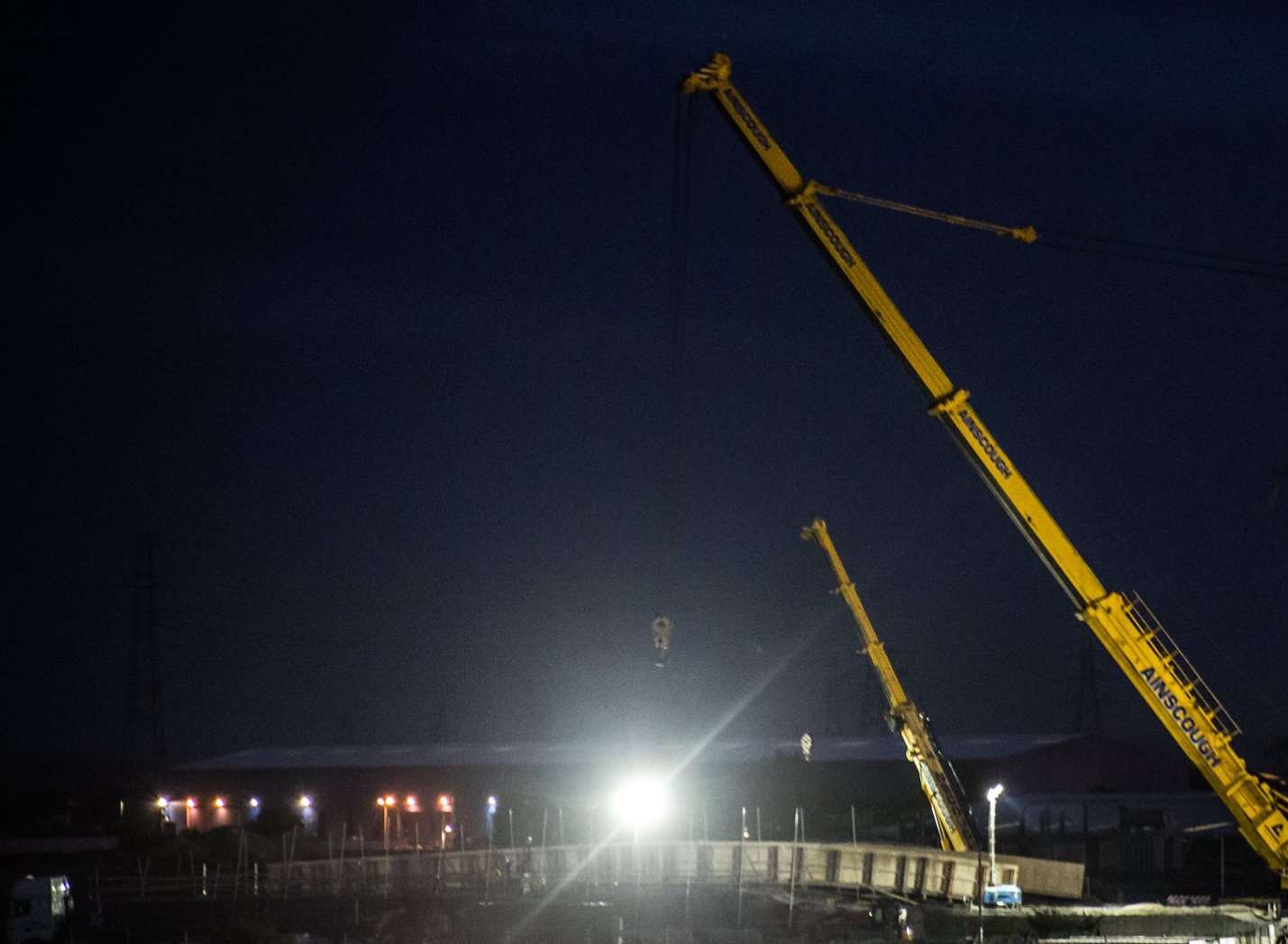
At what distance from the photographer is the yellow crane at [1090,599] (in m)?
30.4

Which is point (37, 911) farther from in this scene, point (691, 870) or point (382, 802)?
point (382, 802)

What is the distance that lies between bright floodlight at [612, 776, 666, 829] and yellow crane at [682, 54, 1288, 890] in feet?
67.3

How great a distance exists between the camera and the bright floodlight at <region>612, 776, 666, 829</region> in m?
53.2

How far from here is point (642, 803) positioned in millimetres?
53844

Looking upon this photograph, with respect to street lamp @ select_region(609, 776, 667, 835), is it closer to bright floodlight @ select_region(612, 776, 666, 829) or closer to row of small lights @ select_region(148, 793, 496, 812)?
bright floodlight @ select_region(612, 776, 666, 829)

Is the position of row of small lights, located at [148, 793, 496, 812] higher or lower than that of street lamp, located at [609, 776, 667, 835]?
lower

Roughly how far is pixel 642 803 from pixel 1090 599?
25.6m

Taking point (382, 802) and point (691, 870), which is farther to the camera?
point (382, 802)

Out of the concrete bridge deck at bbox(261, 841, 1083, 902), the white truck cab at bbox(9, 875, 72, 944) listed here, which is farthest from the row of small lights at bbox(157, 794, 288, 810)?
the white truck cab at bbox(9, 875, 72, 944)

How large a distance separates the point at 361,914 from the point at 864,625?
16932 mm

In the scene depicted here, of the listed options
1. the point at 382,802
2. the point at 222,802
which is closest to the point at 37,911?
the point at 382,802

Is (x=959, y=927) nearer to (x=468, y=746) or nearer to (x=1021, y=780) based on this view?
(x=1021, y=780)

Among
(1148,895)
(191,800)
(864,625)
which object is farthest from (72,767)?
(1148,895)

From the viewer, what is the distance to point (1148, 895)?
39.4 metres
